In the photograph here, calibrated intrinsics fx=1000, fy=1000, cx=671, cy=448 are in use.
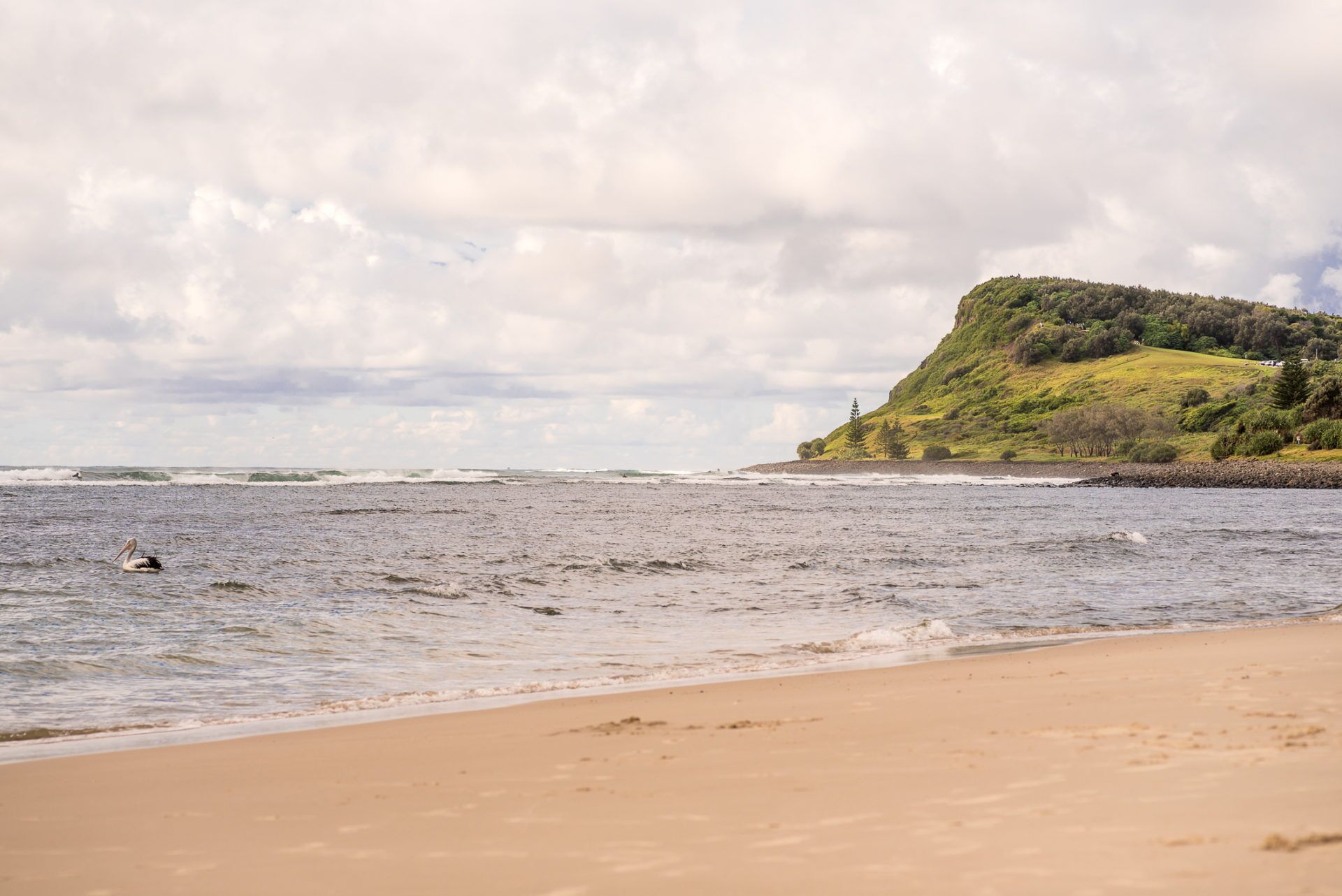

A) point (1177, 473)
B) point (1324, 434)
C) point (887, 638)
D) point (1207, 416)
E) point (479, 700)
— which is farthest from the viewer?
point (1207, 416)

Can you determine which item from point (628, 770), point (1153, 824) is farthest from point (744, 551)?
point (1153, 824)

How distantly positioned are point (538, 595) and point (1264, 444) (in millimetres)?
110066

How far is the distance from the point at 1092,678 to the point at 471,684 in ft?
25.4

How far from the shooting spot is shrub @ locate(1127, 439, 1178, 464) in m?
130

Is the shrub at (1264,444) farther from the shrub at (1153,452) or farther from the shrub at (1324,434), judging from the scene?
the shrub at (1153,452)

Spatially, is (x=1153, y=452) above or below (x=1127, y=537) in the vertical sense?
above

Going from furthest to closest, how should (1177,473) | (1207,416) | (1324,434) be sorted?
(1207,416) < (1177,473) < (1324,434)

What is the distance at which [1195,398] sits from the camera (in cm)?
16250

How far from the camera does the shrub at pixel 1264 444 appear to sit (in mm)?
108812

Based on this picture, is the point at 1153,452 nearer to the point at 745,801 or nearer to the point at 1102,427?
the point at 1102,427

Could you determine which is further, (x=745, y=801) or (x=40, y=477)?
(x=40, y=477)

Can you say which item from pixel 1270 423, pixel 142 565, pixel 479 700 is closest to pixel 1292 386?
pixel 1270 423

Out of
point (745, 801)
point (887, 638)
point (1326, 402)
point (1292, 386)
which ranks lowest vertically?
point (887, 638)

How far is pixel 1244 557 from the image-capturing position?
1155 inches
